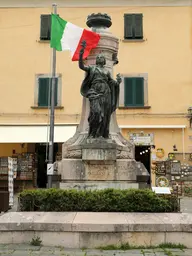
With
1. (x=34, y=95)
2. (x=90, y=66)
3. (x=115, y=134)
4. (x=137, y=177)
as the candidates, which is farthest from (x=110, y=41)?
(x=34, y=95)

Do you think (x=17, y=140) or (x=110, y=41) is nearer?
(x=110, y=41)

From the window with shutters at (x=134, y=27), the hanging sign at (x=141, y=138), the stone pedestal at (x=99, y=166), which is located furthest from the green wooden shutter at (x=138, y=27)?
the stone pedestal at (x=99, y=166)

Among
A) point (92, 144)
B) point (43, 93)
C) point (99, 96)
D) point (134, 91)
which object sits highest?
point (134, 91)

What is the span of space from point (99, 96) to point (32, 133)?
1089cm

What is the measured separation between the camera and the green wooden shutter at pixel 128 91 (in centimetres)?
2070

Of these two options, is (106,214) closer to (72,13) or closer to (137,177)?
(137,177)

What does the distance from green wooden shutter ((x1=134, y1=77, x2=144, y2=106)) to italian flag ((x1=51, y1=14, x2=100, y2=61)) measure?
938 cm

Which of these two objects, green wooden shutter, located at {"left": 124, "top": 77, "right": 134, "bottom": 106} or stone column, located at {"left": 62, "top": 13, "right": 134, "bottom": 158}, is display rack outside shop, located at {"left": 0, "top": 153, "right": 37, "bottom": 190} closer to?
green wooden shutter, located at {"left": 124, "top": 77, "right": 134, "bottom": 106}

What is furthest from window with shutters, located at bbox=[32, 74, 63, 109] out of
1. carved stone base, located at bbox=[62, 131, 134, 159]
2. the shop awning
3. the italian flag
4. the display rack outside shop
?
→ carved stone base, located at bbox=[62, 131, 134, 159]

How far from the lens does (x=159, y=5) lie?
21516 mm

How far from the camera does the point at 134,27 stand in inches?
840

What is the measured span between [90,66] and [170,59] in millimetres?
12680

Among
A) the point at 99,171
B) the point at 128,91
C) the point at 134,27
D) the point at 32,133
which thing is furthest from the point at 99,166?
the point at 134,27

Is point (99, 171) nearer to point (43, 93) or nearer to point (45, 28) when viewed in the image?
point (43, 93)
